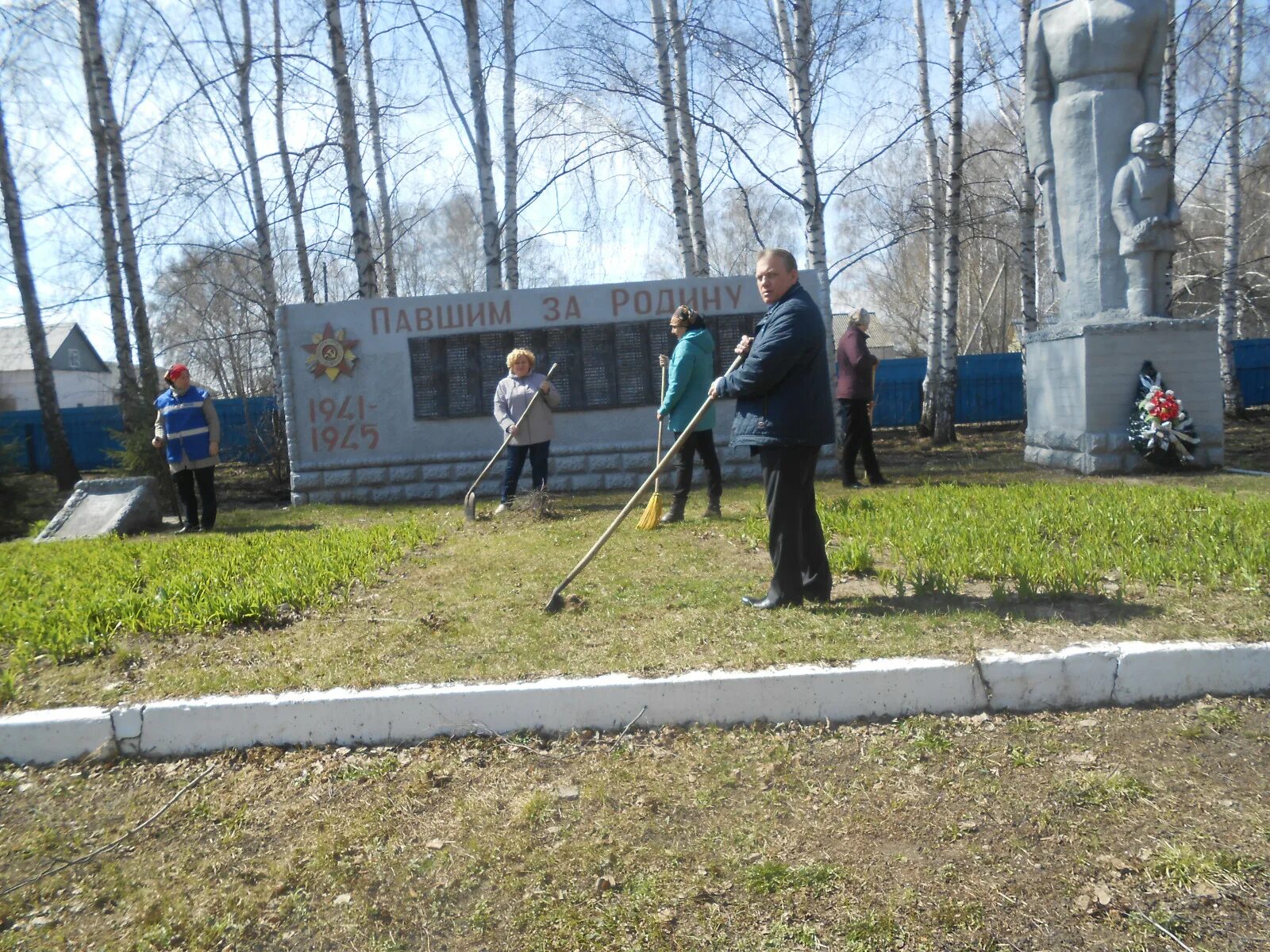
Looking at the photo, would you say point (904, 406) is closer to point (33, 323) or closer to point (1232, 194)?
point (1232, 194)

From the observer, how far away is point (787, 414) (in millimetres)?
4902

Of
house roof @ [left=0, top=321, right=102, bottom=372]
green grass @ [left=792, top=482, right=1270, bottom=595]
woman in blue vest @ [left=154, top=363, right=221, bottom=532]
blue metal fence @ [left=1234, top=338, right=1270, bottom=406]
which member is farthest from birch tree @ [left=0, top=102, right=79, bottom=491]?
house roof @ [left=0, top=321, right=102, bottom=372]

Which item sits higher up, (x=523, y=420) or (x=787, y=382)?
(x=787, y=382)

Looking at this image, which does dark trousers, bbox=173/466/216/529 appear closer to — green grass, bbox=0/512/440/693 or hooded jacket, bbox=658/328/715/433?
green grass, bbox=0/512/440/693

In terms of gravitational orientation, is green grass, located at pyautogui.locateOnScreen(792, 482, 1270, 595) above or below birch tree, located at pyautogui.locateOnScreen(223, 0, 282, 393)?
below

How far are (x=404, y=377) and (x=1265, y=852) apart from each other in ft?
35.7

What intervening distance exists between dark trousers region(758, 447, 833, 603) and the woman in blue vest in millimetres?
7061

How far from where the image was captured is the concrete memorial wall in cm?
1216

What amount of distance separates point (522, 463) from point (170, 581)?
412 centimetres

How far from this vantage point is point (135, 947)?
274 cm

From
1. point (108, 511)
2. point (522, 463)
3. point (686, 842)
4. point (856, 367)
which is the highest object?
point (856, 367)

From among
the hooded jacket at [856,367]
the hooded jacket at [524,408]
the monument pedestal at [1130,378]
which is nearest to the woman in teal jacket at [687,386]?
the hooded jacket at [524,408]

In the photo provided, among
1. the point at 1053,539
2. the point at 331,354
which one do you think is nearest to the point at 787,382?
the point at 1053,539

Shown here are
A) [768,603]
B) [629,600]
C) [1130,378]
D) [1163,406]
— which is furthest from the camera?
[1130,378]
